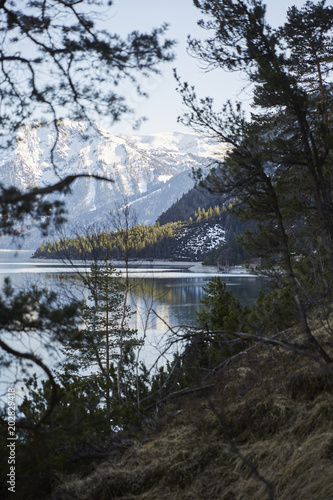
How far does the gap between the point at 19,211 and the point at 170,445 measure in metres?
2.85

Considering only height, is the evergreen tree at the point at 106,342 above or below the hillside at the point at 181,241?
below

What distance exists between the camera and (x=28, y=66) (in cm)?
371

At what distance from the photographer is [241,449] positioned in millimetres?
3955

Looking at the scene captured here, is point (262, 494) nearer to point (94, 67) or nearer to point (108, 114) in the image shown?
point (108, 114)

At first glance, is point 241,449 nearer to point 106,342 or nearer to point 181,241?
point 106,342

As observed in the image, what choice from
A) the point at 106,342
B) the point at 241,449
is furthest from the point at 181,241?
the point at 241,449

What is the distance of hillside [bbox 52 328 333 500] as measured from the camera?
3.35m

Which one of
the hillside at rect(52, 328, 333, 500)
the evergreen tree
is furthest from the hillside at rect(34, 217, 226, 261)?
the hillside at rect(52, 328, 333, 500)

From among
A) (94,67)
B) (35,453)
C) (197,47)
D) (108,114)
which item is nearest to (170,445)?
(35,453)

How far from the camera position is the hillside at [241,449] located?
3.35 m

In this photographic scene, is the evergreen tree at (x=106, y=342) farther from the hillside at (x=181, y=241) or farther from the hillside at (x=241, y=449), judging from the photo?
the hillside at (x=181, y=241)

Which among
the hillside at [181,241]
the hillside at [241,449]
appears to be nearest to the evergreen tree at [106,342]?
the hillside at [241,449]

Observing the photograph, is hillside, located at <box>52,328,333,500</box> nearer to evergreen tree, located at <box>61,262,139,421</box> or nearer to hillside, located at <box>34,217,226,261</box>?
evergreen tree, located at <box>61,262,139,421</box>

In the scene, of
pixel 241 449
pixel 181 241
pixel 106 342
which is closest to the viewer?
pixel 241 449
